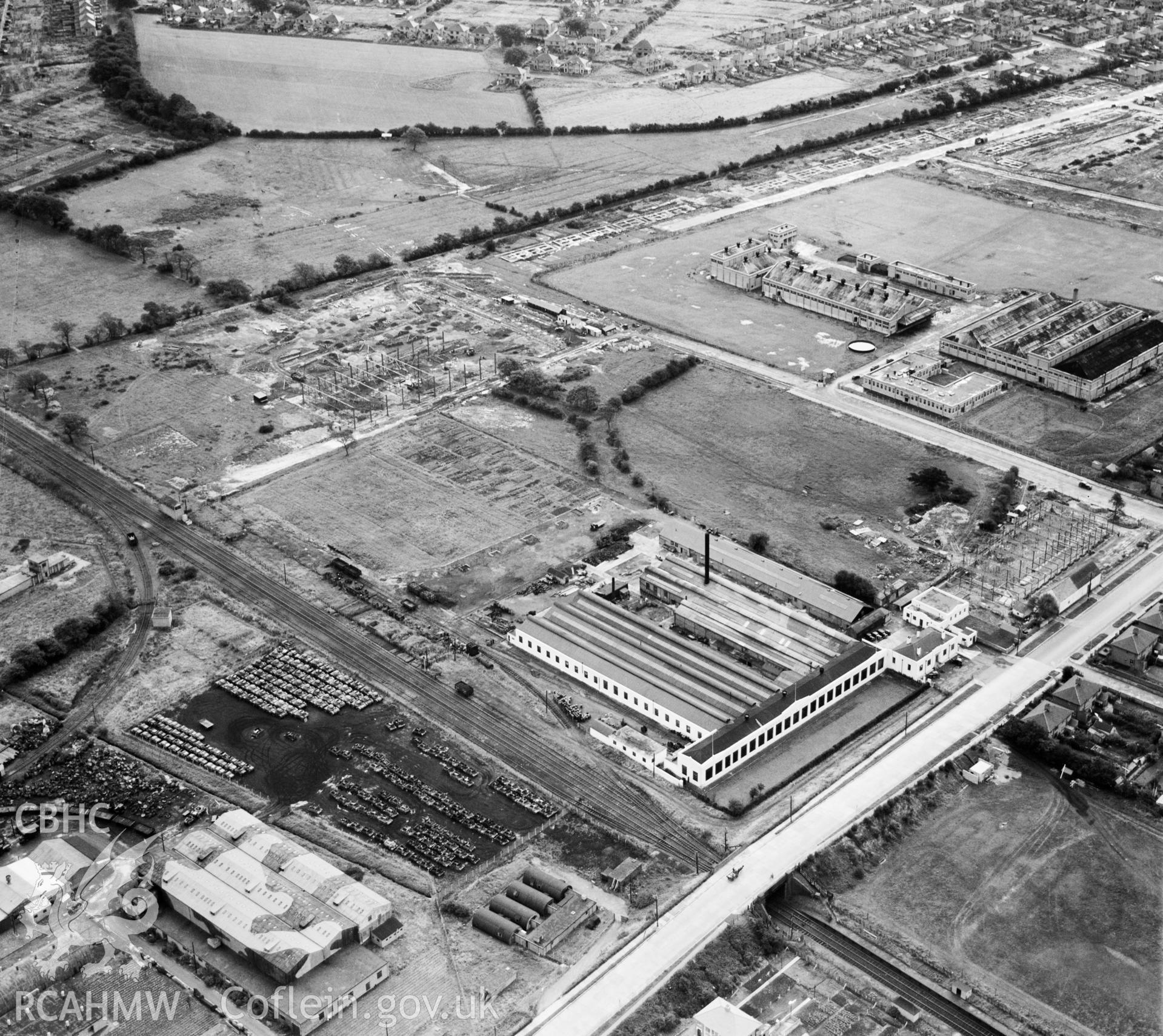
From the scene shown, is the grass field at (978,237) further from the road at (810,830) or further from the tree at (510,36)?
the tree at (510,36)

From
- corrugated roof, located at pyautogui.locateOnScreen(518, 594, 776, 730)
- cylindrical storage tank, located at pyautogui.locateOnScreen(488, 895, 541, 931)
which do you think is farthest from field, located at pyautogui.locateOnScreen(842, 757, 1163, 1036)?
cylindrical storage tank, located at pyautogui.locateOnScreen(488, 895, 541, 931)

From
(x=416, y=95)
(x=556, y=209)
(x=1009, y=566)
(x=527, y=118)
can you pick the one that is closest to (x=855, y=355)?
(x=1009, y=566)

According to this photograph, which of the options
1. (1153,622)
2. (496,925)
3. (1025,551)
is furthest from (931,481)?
(496,925)

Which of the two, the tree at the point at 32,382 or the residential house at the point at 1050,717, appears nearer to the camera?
the residential house at the point at 1050,717

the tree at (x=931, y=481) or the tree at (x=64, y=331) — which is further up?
the tree at (x=64, y=331)

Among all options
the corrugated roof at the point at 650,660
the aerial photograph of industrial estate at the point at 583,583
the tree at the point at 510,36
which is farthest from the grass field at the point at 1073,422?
the tree at the point at 510,36

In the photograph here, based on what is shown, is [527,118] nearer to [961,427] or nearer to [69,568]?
[961,427]
